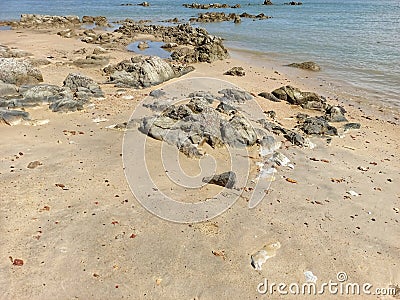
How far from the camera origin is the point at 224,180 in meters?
7.53

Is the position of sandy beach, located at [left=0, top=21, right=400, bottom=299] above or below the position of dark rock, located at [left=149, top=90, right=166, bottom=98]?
below

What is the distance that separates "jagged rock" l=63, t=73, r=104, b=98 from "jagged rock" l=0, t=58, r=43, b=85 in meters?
1.61

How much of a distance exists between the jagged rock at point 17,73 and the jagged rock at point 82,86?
5.28 ft

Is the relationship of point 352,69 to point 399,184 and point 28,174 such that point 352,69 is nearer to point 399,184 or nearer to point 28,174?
point 399,184

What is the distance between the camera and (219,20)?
50.2 m

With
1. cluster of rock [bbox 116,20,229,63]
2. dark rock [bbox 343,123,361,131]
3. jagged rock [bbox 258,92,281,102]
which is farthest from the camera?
cluster of rock [bbox 116,20,229,63]

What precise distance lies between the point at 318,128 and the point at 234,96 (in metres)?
3.74

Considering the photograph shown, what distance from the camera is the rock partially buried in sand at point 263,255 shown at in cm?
543

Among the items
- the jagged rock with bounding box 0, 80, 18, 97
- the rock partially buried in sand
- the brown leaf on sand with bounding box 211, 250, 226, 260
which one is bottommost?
the rock partially buried in sand

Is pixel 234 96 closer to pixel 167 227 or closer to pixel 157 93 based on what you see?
pixel 157 93

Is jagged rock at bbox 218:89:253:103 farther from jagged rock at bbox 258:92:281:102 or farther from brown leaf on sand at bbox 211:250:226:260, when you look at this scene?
brown leaf on sand at bbox 211:250:226:260

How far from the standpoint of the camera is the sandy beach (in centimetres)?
497

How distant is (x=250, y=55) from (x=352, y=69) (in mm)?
7601

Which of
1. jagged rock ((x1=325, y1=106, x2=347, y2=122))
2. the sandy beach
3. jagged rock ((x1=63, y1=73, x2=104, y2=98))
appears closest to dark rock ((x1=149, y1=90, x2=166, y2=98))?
jagged rock ((x1=63, y1=73, x2=104, y2=98))
